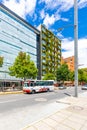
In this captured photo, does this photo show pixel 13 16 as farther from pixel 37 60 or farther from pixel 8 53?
pixel 37 60

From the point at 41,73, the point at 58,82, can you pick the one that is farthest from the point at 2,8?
the point at 58,82

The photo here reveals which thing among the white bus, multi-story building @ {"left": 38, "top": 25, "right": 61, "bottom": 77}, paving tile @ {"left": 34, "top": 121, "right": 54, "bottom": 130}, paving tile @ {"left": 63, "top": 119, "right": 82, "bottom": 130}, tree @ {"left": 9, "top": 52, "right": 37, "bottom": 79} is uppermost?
multi-story building @ {"left": 38, "top": 25, "right": 61, "bottom": 77}

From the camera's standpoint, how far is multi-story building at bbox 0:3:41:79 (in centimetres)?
5725

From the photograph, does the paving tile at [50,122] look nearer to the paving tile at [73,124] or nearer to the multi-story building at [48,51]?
the paving tile at [73,124]

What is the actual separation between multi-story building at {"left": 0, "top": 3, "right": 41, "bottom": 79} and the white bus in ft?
58.8

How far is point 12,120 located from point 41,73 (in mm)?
72366

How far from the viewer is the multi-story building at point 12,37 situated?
57250mm

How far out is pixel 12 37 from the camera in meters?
62.0

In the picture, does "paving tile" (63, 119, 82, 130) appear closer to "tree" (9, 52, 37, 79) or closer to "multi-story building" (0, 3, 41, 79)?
"tree" (9, 52, 37, 79)

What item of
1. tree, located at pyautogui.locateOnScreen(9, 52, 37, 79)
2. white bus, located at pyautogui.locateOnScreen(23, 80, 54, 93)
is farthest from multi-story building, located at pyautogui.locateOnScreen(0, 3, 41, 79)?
white bus, located at pyautogui.locateOnScreen(23, 80, 54, 93)

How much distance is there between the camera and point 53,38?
9781 cm

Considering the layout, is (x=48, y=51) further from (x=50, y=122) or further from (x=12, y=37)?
(x=50, y=122)

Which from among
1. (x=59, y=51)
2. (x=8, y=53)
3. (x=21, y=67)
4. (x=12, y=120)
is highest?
(x=59, y=51)

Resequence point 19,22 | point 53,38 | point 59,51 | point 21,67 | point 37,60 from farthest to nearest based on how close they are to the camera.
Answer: point 59,51, point 53,38, point 37,60, point 19,22, point 21,67
